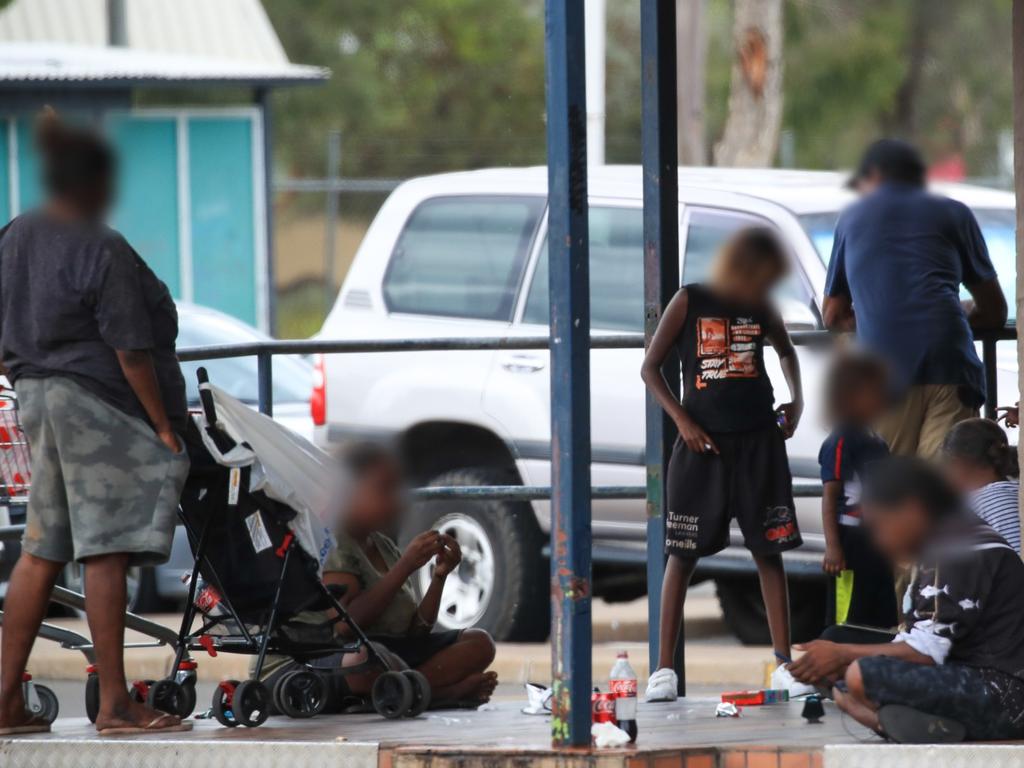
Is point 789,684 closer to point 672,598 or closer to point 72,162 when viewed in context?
point 672,598

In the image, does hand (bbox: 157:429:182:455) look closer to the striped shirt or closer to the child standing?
the child standing

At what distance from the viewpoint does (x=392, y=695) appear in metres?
6.04

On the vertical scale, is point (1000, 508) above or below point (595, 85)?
below

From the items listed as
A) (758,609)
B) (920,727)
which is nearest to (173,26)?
(758,609)

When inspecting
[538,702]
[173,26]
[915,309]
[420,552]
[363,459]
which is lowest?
[538,702]

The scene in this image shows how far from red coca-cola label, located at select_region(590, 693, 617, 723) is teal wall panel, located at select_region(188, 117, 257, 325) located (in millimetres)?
15168

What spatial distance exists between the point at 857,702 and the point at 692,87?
15.3m

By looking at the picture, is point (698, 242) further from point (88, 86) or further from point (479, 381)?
point (88, 86)

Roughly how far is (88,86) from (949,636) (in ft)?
49.3

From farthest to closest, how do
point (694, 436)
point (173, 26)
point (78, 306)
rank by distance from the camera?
point (173, 26), point (694, 436), point (78, 306)

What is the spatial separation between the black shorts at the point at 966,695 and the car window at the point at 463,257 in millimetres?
4684

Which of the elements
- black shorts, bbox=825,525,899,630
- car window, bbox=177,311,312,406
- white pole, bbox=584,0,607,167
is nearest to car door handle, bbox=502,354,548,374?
car window, bbox=177,311,312,406

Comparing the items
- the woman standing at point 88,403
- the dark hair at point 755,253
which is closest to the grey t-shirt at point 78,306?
the woman standing at point 88,403

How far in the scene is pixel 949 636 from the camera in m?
5.23
